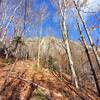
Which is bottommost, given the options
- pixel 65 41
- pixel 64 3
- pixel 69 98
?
pixel 69 98

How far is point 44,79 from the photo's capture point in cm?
1571

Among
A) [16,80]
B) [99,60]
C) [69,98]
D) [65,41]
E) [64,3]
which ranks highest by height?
[64,3]

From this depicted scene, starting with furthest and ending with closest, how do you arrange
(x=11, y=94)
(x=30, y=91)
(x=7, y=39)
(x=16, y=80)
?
(x=7, y=39), (x=16, y=80), (x=30, y=91), (x=11, y=94)

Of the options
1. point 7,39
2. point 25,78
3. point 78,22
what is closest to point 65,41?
point 78,22

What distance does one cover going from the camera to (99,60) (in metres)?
15.9

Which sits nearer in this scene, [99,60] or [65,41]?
[99,60]

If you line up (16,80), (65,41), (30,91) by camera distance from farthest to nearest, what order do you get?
(65,41) → (16,80) → (30,91)

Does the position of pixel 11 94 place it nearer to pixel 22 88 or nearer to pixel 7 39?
pixel 22 88

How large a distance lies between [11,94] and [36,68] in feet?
21.7

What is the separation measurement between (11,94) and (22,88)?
1158 mm

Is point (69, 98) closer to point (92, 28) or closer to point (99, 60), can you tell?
point (99, 60)

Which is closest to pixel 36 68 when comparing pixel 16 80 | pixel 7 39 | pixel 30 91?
pixel 16 80

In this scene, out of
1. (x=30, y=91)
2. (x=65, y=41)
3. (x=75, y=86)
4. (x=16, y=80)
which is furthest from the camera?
(x=65, y=41)

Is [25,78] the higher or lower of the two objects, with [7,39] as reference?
lower
